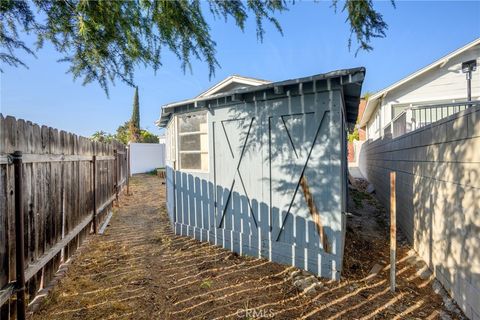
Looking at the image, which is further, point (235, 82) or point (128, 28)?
point (235, 82)

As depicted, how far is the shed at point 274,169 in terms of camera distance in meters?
3.73

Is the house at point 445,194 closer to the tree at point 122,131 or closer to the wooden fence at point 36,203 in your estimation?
the wooden fence at point 36,203

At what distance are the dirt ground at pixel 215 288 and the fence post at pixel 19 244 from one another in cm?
59

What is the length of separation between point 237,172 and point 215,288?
1995 mm

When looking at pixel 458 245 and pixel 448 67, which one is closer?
pixel 458 245

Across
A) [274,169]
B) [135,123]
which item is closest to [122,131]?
[135,123]

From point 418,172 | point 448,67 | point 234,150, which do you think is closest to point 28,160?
point 234,150

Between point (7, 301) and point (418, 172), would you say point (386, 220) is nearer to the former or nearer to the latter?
point (418, 172)

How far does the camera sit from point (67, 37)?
3270 mm

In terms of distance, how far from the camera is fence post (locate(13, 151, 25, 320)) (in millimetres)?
2225

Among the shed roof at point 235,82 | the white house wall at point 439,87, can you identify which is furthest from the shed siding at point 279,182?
the white house wall at point 439,87

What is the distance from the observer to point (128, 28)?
2945mm

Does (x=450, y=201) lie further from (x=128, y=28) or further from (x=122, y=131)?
(x=122, y=131)

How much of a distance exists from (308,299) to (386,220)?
4568 mm
